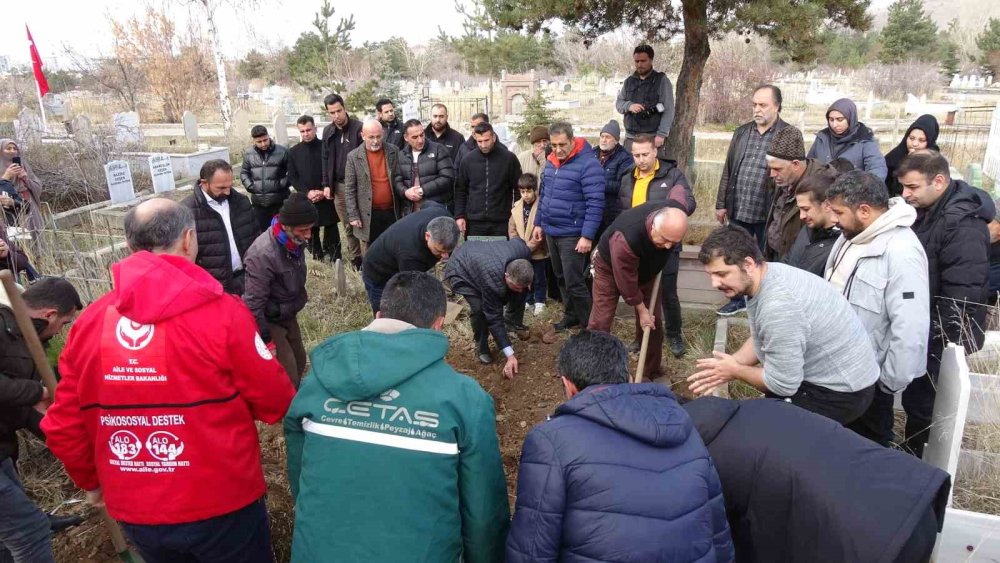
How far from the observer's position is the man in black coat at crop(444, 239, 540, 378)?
409 centimetres

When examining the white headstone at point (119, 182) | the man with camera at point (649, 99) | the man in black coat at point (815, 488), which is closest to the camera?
the man in black coat at point (815, 488)

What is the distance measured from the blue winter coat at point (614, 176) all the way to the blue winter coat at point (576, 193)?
41 centimetres

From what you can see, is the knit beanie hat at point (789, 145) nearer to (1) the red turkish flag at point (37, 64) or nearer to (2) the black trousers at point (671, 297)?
(2) the black trousers at point (671, 297)

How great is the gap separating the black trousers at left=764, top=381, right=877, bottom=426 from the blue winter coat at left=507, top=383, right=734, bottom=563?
1.12m

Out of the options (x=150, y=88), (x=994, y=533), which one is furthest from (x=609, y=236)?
(x=150, y=88)

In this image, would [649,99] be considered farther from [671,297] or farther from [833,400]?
[833,400]

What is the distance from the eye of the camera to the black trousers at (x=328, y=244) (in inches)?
271

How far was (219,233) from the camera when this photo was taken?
455cm

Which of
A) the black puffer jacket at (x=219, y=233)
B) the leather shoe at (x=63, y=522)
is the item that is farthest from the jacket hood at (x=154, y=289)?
the black puffer jacket at (x=219, y=233)

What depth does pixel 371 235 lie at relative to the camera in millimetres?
6238

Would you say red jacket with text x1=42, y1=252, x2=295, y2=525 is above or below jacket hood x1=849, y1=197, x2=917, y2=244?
below

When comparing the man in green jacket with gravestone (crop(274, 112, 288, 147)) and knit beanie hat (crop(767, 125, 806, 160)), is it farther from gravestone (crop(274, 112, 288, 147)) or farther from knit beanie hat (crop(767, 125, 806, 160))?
gravestone (crop(274, 112, 288, 147))

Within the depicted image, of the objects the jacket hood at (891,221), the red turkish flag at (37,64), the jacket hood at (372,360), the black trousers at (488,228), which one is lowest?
the black trousers at (488,228)

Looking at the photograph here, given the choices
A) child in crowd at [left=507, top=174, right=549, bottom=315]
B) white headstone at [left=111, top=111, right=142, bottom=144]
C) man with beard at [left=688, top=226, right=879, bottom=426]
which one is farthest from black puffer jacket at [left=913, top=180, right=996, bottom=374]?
white headstone at [left=111, top=111, right=142, bottom=144]
